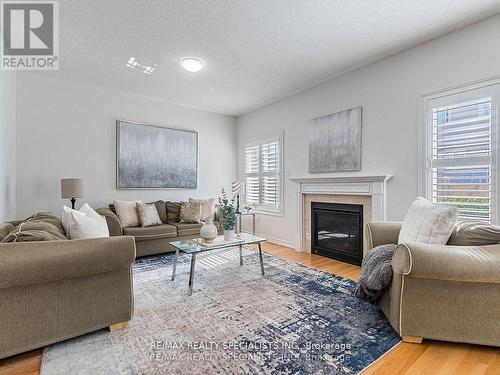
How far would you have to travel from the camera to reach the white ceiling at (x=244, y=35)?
7.59 feet

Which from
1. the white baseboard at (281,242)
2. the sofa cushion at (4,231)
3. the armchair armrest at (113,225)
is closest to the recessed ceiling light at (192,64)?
the armchair armrest at (113,225)

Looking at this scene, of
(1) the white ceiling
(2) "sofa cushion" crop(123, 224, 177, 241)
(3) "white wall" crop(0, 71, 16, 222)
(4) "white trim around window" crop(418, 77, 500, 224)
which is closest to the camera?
(1) the white ceiling

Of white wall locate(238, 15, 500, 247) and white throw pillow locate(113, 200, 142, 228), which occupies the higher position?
white wall locate(238, 15, 500, 247)

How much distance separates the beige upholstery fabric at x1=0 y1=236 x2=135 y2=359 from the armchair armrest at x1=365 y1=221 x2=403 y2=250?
2.20 metres

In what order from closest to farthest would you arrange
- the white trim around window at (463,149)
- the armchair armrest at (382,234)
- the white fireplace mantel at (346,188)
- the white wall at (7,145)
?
the white trim around window at (463,149) < the armchair armrest at (382,234) < the white wall at (7,145) < the white fireplace mantel at (346,188)

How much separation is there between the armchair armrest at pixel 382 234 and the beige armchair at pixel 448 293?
794 millimetres

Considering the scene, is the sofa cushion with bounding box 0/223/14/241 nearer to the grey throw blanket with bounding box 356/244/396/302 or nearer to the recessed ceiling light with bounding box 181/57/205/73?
the recessed ceiling light with bounding box 181/57/205/73

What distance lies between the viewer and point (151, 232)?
148 inches

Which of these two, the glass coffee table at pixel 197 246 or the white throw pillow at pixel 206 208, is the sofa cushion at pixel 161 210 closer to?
the white throw pillow at pixel 206 208

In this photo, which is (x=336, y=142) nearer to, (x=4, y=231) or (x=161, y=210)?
(x=161, y=210)

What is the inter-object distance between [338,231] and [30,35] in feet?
14.5

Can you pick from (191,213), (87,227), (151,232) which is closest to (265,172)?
(191,213)

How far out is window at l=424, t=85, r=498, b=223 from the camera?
2.46 m

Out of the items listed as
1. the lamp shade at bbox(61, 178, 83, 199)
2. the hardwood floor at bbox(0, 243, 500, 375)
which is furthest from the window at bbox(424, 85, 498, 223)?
the lamp shade at bbox(61, 178, 83, 199)
